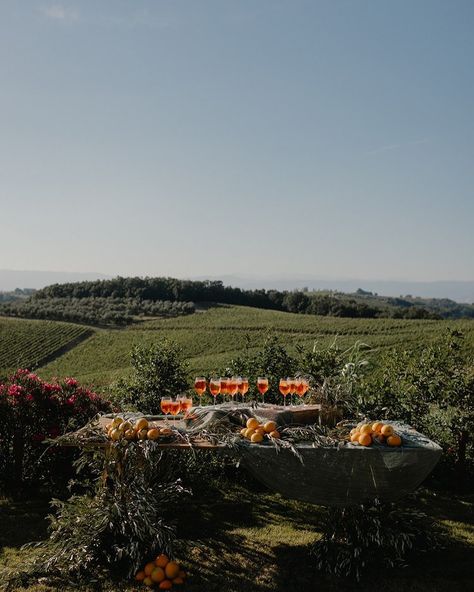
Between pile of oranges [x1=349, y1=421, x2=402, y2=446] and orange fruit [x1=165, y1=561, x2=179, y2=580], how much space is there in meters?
1.60

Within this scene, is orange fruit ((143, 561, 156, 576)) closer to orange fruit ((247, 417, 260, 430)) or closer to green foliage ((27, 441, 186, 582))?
green foliage ((27, 441, 186, 582))

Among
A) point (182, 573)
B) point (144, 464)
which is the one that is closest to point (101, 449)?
point (144, 464)

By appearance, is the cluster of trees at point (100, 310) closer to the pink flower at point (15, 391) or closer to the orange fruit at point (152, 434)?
the pink flower at point (15, 391)

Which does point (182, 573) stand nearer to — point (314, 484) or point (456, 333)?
point (314, 484)

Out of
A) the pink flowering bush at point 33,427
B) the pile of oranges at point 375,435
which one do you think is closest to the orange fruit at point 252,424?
the pile of oranges at point 375,435

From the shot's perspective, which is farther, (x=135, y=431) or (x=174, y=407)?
(x=174, y=407)

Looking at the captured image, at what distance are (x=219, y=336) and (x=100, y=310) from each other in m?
19.2

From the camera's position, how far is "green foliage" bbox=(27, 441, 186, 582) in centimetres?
389

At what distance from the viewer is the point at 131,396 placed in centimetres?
714

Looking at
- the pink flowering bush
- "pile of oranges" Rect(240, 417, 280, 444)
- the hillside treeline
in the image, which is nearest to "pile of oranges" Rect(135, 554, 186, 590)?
"pile of oranges" Rect(240, 417, 280, 444)

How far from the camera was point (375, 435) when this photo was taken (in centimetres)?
390

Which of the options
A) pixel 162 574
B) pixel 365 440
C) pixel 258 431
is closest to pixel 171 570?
pixel 162 574

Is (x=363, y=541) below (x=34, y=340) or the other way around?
the other way around

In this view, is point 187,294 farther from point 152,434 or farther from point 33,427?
point 152,434
